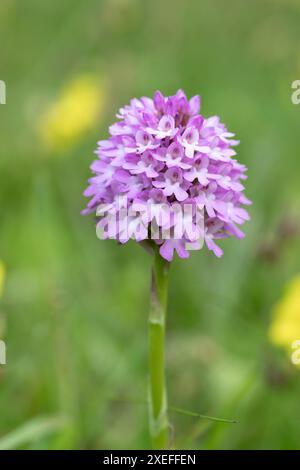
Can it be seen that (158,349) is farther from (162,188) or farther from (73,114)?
(73,114)

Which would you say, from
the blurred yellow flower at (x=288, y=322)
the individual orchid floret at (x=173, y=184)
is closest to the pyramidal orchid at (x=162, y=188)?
the individual orchid floret at (x=173, y=184)

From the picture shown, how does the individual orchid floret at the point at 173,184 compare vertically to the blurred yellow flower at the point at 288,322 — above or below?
above

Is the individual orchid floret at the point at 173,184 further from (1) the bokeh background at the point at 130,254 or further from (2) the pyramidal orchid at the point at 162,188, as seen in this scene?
(1) the bokeh background at the point at 130,254

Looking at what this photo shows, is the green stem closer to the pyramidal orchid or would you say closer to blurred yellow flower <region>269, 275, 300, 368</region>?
the pyramidal orchid

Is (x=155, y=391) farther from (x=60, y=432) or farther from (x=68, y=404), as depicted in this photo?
(x=68, y=404)

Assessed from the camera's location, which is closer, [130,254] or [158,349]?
[158,349]

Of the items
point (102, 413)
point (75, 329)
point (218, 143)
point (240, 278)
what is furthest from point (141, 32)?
point (218, 143)

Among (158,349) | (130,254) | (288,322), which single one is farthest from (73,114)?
(158,349)
